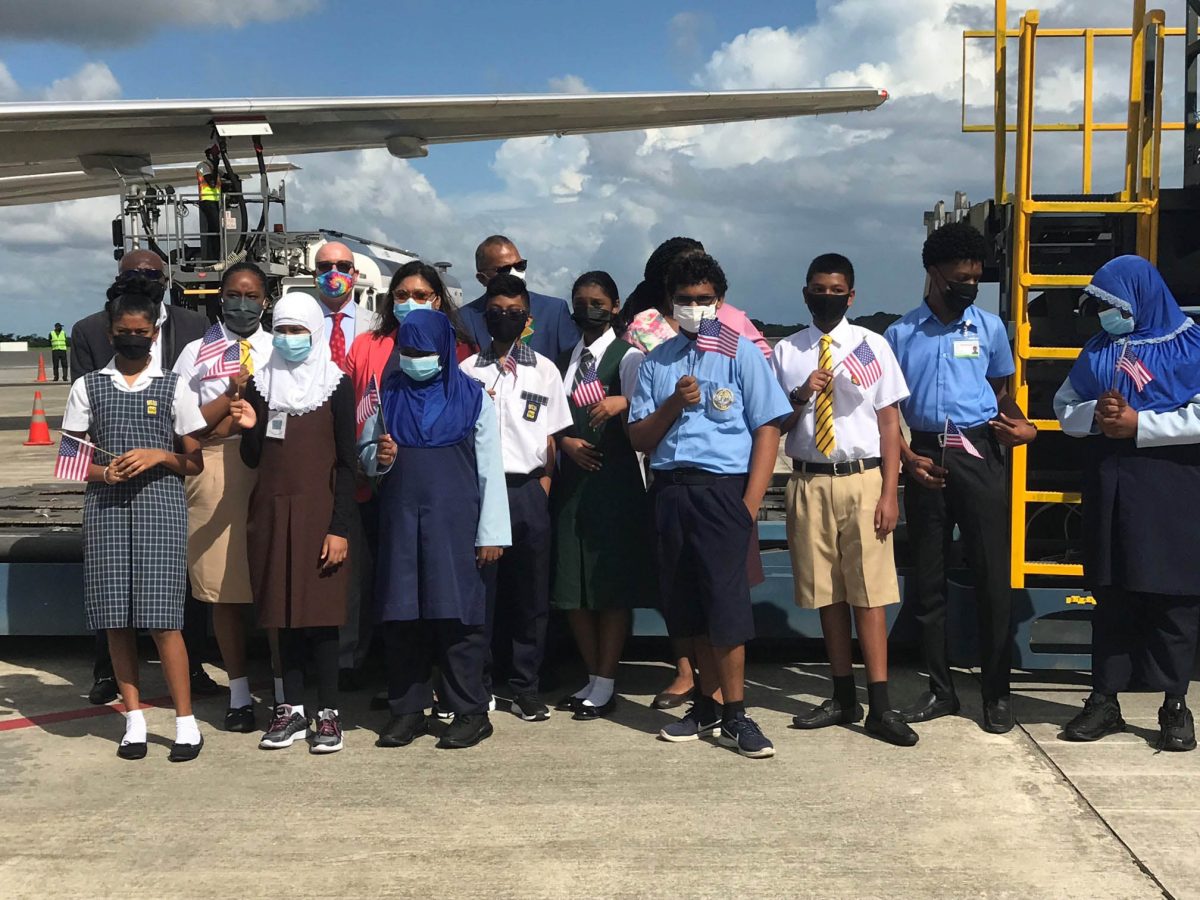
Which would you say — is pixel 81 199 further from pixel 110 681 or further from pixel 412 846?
pixel 412 846

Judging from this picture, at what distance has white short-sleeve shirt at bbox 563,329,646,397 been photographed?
487 centimetres

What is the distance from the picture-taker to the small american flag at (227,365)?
4.75 m

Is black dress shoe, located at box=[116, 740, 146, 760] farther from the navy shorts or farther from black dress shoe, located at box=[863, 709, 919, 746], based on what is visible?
black dress shoe, located at box=[863, 709, 919, 746]

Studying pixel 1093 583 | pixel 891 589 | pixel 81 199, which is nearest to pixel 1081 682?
pixel 1093 583

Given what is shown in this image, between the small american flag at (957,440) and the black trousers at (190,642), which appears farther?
the black trousers at (190,642)

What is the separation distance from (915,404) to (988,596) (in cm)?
89

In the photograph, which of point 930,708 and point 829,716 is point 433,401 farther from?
point 930,708

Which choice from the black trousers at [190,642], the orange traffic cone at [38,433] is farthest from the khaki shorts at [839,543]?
the orange traffic cone at [38,433]

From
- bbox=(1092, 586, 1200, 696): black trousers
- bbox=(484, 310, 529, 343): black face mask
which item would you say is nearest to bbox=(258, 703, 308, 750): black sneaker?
bbox=(484, 310, 529, 343): black face mask

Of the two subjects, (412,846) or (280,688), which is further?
(280,688)

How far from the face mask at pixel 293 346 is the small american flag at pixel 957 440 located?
270 centimetres

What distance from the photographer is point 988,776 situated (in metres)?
4.19

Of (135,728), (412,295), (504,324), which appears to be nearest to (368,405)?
(412,295)

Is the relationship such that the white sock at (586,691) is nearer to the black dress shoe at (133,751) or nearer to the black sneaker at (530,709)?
the black sneaker at (530,709)
